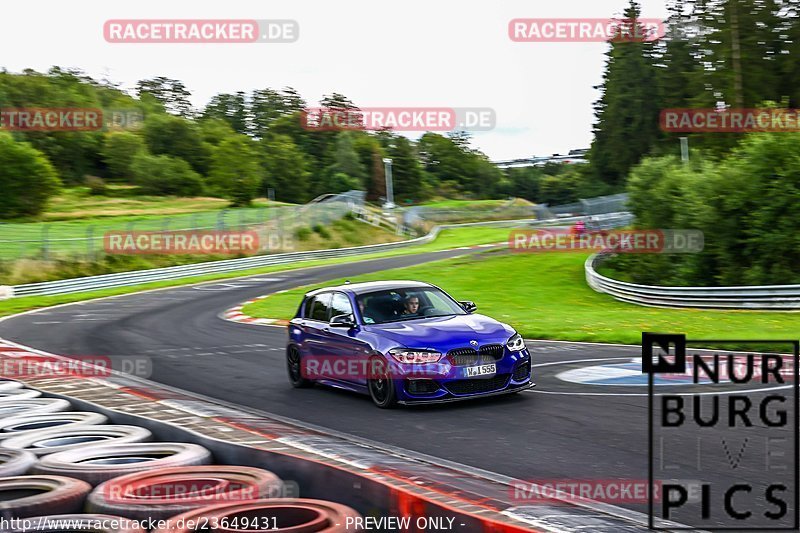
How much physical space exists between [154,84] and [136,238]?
138 metres

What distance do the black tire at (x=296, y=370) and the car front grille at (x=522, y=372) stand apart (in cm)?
311

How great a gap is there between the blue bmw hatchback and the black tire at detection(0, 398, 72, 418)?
339 centimetres

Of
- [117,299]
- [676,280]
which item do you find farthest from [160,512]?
[117,299]

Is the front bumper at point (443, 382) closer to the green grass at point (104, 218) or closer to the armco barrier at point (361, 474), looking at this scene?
the armco barrier at point (361, 474)

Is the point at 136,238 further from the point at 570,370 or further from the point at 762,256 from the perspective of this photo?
the point at 570,370

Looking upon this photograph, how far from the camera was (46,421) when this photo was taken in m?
8.64

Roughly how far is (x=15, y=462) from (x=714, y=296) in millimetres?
22886

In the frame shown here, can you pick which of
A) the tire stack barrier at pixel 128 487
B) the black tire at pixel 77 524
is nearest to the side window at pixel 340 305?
the tire stack barrier at pixel 128 487

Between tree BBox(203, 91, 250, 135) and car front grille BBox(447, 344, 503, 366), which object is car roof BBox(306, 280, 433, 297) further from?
tree BBox(203, 91, 250, 135)

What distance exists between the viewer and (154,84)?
17962 centimetres

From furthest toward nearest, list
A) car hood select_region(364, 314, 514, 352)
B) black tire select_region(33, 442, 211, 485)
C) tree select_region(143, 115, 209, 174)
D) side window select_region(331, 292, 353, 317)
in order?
tree select_region(143, 115, 209, 174), side window select_region(331, 292, 353, 317), car hood select_region(364, 314, 514, 352), black tire select_region(33, 442, 211, 485)

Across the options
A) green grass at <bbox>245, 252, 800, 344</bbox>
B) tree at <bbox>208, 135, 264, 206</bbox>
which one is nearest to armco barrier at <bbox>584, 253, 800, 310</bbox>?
green grass at <bbox>245, 252, 800, 344</bbox>

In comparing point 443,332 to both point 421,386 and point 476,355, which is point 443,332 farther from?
point 421,386

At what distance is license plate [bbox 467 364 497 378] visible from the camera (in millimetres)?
10445
